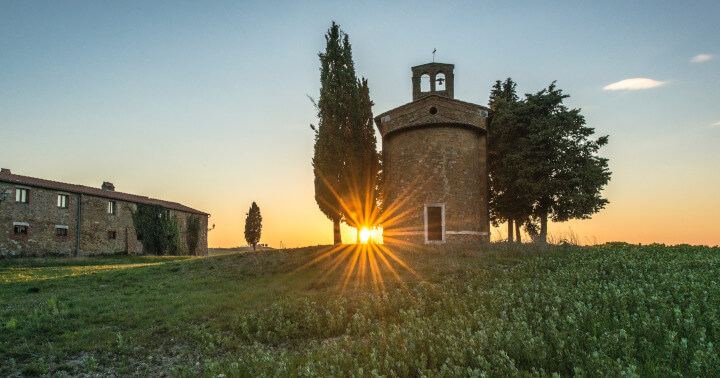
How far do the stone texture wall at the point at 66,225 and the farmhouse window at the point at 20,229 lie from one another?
10.4 inches

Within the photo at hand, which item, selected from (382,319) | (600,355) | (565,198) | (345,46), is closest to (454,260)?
(382,319)

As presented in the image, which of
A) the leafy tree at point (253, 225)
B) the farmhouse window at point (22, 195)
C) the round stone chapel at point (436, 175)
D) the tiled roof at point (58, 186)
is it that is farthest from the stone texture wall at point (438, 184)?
the leafy tree at point (253, 225)

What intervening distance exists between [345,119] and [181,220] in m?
34.1

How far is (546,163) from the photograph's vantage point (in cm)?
2345

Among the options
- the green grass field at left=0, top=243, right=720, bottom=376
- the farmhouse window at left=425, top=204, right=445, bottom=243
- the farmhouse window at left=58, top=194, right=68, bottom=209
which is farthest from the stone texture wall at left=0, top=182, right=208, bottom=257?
the farmhouse window at left=425, top=204, right=445, bottom=243

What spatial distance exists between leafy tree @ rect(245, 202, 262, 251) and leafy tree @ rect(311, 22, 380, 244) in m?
33.9

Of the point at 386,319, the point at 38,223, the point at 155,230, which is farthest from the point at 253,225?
the point at 386,319

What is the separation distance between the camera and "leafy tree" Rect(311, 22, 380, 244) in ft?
77.4

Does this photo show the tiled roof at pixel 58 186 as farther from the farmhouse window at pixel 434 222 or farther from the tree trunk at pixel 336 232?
the farmhouse window at pixel 434 222

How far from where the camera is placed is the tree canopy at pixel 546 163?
2319 cm

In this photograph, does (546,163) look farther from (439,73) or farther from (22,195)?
(22,195)

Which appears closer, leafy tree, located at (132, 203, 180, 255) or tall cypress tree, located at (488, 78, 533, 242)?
tall cypress tree, located at (488, 78, 533, 242)

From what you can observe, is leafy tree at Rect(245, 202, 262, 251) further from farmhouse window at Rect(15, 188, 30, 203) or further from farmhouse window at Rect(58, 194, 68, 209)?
farmhouse window at Rect(15, 188, 30, 203)

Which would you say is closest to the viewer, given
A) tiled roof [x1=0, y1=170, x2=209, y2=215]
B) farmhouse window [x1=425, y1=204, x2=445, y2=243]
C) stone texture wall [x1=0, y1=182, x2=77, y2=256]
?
farmhouse window [x1=425, y1=204, x2=445, y2=243]
